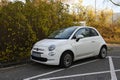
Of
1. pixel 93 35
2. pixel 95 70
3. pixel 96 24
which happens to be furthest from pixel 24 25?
pixel 96 24

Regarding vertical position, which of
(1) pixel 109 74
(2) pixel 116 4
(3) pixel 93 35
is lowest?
(1) pixel 109 74

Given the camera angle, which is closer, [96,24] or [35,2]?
[35,2]

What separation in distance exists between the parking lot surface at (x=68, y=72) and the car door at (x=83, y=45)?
1.45 ft

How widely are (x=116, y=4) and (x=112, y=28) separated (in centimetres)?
240

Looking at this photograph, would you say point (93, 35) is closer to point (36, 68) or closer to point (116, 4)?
point (36, 68)

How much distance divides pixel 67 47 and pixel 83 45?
995 mm

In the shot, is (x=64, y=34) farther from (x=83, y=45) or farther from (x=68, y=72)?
(x=68, y=72)

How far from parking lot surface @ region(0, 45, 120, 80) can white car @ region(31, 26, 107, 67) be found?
1.14ft

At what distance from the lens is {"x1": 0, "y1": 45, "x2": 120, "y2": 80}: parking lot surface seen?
313 inches

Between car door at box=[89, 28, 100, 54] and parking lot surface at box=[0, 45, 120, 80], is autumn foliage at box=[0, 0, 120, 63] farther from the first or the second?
car door at box=[89, 28, 100, 54]

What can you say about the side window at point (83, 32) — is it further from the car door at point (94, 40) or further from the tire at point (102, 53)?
the tire at point (102, 53)

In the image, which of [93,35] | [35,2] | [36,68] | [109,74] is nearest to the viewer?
[109,74]

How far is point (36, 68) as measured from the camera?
946 cm

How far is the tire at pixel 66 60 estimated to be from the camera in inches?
358
